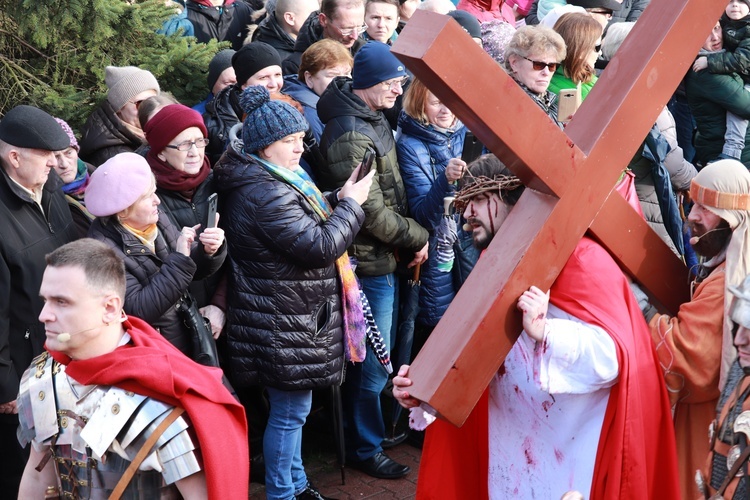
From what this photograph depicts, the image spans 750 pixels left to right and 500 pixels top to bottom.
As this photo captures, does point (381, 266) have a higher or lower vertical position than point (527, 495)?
lower

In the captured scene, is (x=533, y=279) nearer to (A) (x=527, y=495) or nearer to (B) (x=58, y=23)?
(A) (x=527, y=495)

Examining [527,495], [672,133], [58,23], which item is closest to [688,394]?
[527,495]

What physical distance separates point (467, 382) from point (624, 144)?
93 cm

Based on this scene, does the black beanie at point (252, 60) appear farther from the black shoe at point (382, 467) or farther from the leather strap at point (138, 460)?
the leather strap at point (138, 460)

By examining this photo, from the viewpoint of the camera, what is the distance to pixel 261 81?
5688 mm

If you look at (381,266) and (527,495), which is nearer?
(527,495)

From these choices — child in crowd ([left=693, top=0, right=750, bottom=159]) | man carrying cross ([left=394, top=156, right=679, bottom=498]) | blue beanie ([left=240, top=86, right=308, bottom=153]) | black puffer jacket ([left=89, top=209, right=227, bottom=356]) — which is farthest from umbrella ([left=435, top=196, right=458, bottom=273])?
child in crowd ([left=693, top=0, right=750, bottom=159])

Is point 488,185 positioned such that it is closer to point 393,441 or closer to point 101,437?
point 101,437

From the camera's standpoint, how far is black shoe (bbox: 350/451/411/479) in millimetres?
5469

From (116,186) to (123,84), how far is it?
146cm

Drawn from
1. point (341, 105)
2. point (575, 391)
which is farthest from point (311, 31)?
point (575, 391)

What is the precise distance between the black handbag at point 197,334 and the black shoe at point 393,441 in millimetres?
1849

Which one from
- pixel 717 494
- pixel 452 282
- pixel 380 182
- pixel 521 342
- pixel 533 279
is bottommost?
pixel 452 282

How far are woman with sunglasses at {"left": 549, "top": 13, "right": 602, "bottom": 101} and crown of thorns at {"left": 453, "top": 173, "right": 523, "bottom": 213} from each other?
288cm
